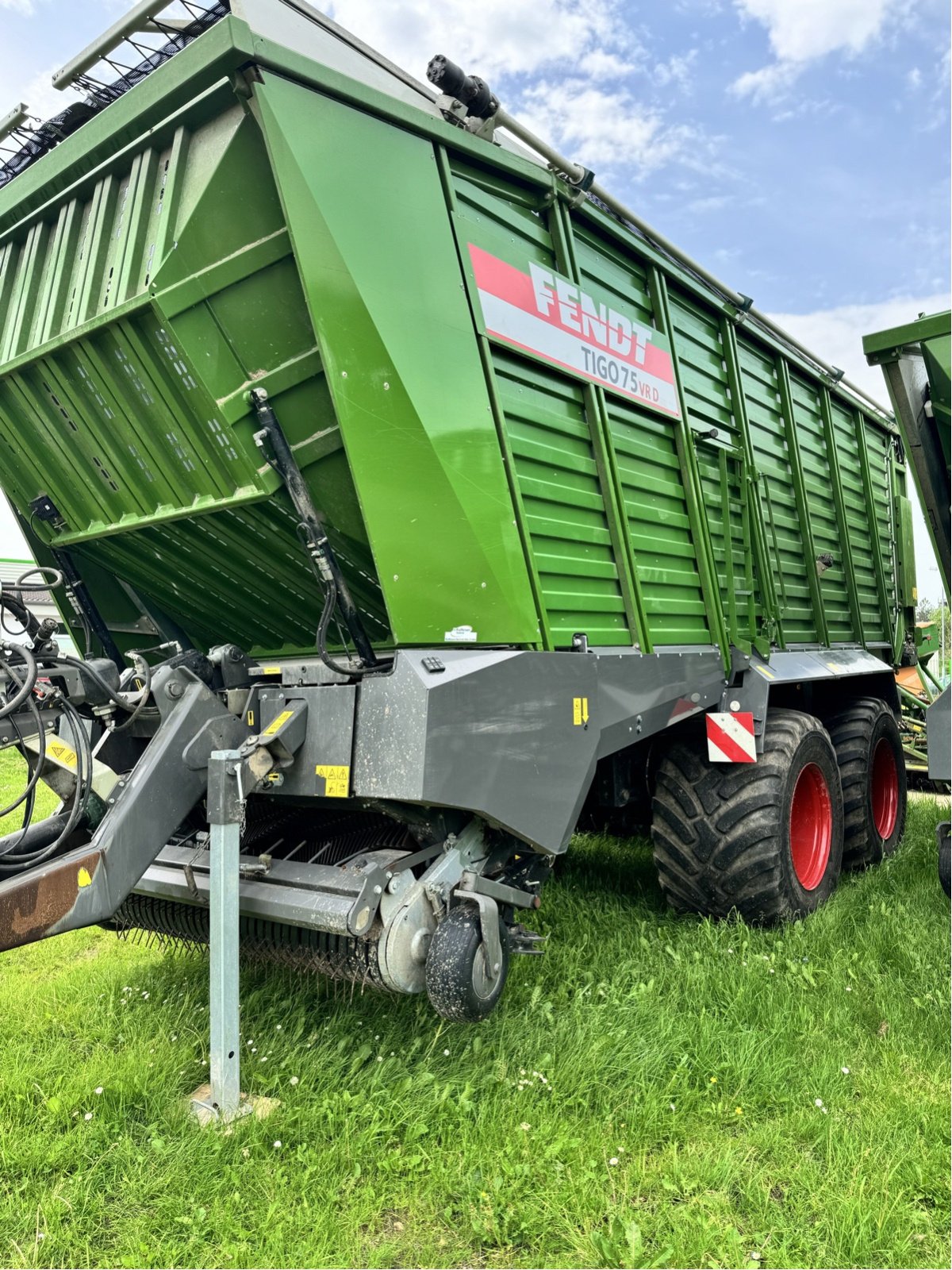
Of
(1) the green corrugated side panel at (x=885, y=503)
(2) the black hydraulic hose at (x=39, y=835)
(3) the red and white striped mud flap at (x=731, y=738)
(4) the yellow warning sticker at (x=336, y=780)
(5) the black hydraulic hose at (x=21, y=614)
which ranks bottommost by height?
(3) the red and white striped mud flap at (x=731, y=738)

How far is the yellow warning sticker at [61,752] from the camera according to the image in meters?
2.81

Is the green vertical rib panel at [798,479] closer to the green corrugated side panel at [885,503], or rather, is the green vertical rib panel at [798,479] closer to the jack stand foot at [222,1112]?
the green corrugated side panel at [885,503]

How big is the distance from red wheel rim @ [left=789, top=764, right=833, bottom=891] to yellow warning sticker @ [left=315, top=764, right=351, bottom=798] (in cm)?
282

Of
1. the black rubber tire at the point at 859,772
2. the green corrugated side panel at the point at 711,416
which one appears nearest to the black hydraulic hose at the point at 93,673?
the green corrugated side panel at the point at 711,416

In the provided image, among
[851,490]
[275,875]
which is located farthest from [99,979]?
[851,490]

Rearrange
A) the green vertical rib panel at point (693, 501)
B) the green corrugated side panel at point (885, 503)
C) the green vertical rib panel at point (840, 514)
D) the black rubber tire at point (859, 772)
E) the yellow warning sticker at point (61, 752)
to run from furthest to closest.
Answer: the green corrugated side panel at point (885, 503) < the green vertical rib panel at point (840, 514) < the black rubber tire at point (859, 772) < the green vertical rib panel at point (693, 501) < the yellow warning sticker at point (61, 752)

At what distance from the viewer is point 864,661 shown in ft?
19.5

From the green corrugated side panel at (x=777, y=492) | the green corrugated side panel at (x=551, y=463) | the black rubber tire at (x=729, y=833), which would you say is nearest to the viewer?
the green corrugated side panel at (x=551, y=463)

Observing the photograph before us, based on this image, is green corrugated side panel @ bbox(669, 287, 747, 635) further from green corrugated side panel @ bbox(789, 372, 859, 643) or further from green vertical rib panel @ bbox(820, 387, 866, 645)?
green vertical rib panel @ bbox(820, 387, 866, 645)

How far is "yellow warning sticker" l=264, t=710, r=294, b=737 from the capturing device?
109 inches

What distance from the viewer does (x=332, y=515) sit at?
9.56 feet

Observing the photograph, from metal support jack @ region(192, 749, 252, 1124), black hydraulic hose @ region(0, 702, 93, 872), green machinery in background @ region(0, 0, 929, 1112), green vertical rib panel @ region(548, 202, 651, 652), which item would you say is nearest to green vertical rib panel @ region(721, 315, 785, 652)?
green machinery in background @ region(0, 0, 929, 1112)

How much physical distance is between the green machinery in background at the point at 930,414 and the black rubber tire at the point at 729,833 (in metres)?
0.64

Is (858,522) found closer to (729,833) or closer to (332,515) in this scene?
(729,833)
